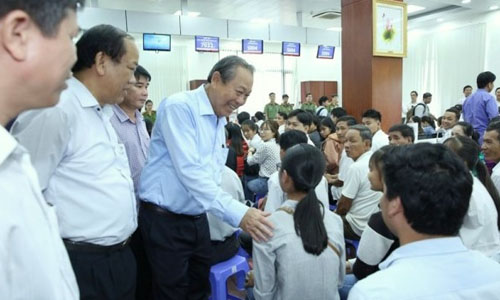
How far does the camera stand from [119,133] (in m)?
1.94

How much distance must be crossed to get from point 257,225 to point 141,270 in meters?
0.81

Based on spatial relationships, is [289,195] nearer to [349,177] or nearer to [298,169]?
[298,169]

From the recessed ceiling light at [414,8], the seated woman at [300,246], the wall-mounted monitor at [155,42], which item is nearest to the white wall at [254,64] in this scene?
the wall-mounted monitor at [155,42]

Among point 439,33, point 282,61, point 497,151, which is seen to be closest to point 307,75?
point 282,61

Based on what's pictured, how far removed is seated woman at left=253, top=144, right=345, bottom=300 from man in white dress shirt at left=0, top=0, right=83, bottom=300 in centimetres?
98

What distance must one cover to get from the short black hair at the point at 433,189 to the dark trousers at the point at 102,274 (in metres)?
0.98

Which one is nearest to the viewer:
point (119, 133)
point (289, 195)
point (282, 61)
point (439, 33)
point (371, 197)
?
point (289, 195)

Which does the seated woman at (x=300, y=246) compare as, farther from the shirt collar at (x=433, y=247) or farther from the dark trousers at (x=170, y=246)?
the shirt collar at (x=433, y=247)

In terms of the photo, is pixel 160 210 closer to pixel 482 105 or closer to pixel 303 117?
pixel 303 117

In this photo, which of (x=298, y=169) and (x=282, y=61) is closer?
(x=298, y=169)

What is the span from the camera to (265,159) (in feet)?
13.5

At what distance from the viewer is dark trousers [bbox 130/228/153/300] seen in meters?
1.85

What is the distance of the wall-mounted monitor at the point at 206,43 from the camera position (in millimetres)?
8904

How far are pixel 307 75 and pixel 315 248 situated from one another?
1264cm
